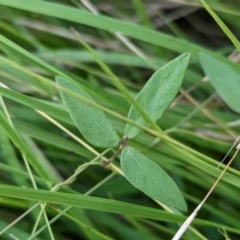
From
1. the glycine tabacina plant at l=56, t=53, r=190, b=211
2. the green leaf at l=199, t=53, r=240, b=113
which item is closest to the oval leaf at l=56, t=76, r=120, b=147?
the glycine tabacina plant at l=56, t=53, r=190, b=211

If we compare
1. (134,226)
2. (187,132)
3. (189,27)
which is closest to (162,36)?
(187,132)

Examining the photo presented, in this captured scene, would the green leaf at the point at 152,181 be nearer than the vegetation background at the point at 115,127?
Yes

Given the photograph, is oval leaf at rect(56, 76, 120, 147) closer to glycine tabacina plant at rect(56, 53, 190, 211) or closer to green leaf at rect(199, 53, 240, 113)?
glycine tabacina plant at rect(56, 53, 190, 211)

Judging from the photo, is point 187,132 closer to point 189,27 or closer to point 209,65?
point 209,65

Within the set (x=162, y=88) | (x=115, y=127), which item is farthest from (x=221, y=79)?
(x=115, y=127)

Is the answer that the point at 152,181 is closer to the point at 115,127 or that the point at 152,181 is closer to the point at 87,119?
the point at 87,119

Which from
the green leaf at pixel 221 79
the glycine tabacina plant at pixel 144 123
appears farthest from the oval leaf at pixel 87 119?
the green leaf at pixel 221 79

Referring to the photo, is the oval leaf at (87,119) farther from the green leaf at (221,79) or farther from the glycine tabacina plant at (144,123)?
the green leaf at (221,79)
